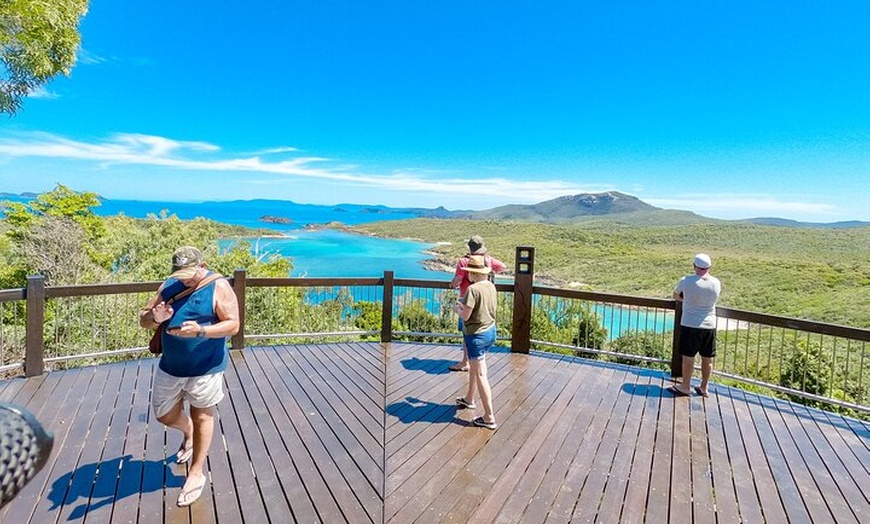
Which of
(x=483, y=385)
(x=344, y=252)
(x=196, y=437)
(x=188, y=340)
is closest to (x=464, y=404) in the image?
(x=483, y=385)

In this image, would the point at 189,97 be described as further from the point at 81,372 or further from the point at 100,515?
the point at 100,515

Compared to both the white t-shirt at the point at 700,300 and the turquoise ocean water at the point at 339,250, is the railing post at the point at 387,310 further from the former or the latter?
the turquoise ocean water at the point at 339,250

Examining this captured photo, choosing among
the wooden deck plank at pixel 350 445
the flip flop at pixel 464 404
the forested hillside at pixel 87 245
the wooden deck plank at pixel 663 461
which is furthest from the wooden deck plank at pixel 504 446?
the forested hillside at pixel 87 245

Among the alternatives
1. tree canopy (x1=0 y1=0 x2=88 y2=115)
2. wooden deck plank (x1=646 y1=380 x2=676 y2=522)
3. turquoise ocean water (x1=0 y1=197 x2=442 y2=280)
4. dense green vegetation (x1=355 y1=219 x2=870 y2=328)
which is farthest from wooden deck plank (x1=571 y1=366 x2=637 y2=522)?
turquoise ocean water (x1=0 y1=197 x2=442 y2=280)

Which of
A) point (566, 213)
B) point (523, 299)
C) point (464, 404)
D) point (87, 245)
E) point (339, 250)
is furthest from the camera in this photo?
point (566, 213)

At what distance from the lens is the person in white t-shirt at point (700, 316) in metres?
4.03

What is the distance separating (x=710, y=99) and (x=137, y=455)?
89.1ft

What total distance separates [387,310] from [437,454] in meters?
2.89

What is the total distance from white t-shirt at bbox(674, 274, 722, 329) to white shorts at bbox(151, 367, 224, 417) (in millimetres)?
4049

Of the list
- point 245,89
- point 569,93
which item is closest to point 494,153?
point 569,93

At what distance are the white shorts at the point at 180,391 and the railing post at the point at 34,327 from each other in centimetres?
284

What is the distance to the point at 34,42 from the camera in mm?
6559

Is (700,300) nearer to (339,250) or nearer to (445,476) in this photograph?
(445,476)

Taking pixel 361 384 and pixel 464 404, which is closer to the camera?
pixel 464 404
